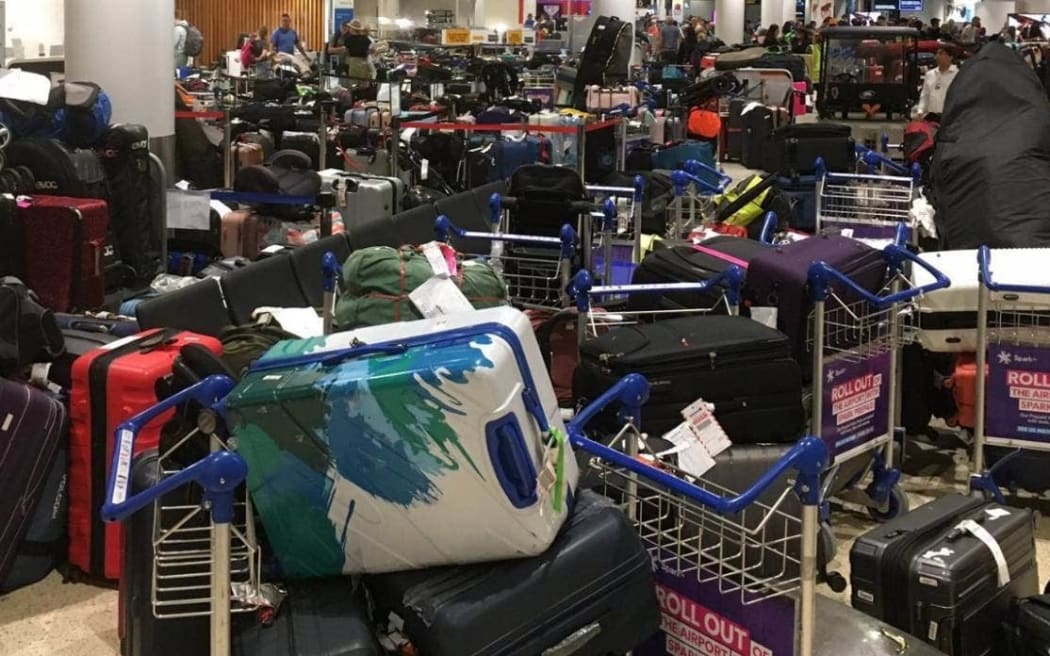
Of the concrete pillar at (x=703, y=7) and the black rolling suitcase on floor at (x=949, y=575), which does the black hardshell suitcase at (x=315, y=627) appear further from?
the concrete pillar at (x=703, y=7)

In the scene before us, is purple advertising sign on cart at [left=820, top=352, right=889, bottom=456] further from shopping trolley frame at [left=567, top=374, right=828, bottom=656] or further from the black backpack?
the black backpack

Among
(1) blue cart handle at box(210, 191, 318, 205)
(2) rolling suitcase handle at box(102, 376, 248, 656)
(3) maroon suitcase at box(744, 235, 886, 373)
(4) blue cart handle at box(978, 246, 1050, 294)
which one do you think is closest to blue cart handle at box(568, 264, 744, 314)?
(3) maroon suitcase at box(744, 235, 886, 373)

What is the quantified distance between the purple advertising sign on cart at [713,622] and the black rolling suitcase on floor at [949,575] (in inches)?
31.7

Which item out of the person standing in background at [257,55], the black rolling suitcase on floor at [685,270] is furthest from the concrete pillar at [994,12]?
the black rolling suitcase on floor at [685,270]

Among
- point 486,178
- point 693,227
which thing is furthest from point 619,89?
point 693,227

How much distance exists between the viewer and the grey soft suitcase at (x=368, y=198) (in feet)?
26.1

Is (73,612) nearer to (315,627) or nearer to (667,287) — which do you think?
(315,627)

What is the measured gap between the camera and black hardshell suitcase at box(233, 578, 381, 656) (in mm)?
2443

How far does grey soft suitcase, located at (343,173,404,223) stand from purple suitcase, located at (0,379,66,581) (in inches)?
153

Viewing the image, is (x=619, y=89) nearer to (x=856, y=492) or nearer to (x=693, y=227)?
(x=693, y=227)

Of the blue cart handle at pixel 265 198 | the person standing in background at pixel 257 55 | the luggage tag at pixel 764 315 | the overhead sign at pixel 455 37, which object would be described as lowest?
the luggage tag at pixel 764 315

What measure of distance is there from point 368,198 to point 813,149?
3072 millimetres

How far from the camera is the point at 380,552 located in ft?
8.25

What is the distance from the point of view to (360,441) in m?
2.42
